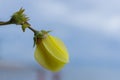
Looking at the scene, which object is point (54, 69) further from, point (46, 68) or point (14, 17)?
point (14, 17)

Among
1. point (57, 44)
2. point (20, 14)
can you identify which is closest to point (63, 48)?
point (57, 44)

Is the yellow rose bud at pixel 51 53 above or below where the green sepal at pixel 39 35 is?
below

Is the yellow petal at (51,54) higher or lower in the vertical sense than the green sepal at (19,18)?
lower

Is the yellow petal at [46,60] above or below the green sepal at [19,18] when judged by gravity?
below

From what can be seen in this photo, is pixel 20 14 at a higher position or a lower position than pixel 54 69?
higher

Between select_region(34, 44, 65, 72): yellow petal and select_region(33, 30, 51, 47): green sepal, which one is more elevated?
select_region(33, 30, 51, 47): green sepal

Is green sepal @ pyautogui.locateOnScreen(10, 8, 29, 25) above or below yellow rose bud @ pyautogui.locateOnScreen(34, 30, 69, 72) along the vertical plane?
above

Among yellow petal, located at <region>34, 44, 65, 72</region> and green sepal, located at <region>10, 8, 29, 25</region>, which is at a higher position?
green sepal, located at <region>10, 8, 29, 25</region>

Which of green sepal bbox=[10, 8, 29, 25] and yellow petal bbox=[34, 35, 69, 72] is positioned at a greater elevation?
green sepal bbox=[10, 8, 29, 25]
